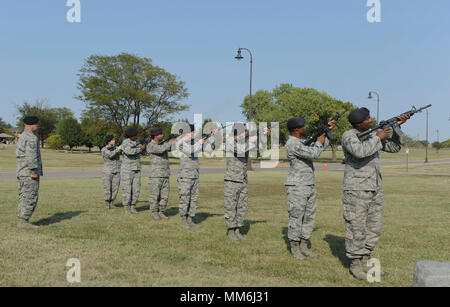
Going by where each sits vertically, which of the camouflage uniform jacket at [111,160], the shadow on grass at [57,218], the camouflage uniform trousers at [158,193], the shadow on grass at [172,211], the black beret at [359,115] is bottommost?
the shadow on grass at [172,211]

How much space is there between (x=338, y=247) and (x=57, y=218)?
6775mm

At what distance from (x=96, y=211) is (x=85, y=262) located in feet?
16.2

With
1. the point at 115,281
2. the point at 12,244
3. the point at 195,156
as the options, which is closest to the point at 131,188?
the point at 195,156

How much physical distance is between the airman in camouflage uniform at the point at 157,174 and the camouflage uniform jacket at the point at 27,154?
264 cm

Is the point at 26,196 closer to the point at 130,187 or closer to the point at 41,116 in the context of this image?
the point at 130,187

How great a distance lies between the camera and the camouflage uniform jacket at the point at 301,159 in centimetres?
583

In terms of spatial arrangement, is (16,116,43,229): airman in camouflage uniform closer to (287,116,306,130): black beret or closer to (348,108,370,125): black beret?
(287,116,306,130): black beret

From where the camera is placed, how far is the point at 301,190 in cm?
587

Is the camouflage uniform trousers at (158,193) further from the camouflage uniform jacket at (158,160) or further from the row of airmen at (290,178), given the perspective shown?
the camouflage uniform jacket at (158,160)

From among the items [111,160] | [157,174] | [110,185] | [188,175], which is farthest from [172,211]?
[188,175]

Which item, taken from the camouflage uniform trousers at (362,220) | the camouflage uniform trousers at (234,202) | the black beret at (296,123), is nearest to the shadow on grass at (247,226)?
the camouflage uniform trousers at (234,202)

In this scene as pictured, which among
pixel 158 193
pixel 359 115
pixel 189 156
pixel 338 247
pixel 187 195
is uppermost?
pixel 359 115
